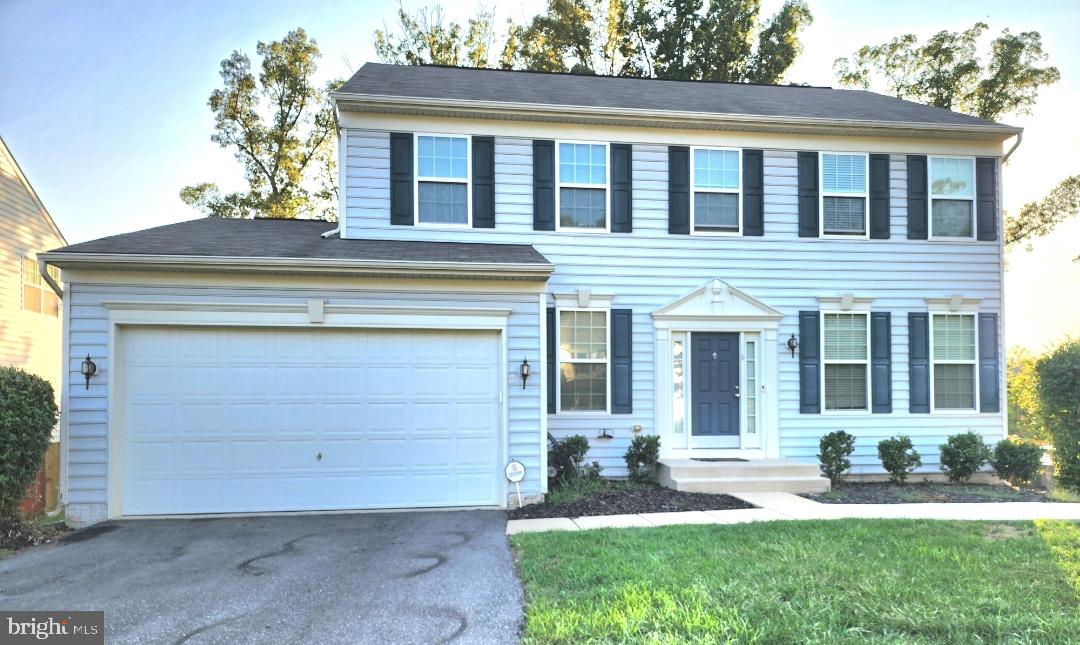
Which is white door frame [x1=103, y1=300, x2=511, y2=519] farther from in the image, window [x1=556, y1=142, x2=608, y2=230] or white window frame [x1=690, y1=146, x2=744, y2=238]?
white window frame [x1=690, y1=146, x2=744, y2=238]

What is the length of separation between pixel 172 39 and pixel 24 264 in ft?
19.2

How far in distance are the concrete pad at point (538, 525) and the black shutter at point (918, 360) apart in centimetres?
634

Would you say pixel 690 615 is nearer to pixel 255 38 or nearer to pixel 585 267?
pixel 585 267

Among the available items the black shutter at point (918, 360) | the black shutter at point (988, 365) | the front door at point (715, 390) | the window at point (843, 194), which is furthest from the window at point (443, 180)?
the black shutter at point (988, 365)

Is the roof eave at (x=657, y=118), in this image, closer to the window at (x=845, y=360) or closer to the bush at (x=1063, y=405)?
the window at (x=845, y=360)

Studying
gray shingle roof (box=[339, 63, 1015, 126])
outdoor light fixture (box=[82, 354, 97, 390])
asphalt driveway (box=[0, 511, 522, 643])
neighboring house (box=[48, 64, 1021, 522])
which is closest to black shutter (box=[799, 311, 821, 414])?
neighboring house (box=[48, 64, 1021, 522])

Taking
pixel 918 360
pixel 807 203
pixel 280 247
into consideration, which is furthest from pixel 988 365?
pixel 280 247

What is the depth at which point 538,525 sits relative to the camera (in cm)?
636

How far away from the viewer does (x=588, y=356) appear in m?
8.92

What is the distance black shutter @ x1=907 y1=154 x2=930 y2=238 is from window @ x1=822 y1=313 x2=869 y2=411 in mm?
1627

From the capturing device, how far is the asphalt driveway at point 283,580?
375 cm

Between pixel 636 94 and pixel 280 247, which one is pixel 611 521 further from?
pixel 636 94

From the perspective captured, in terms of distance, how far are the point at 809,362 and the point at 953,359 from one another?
7.94 ft

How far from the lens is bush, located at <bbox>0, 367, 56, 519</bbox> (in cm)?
582
